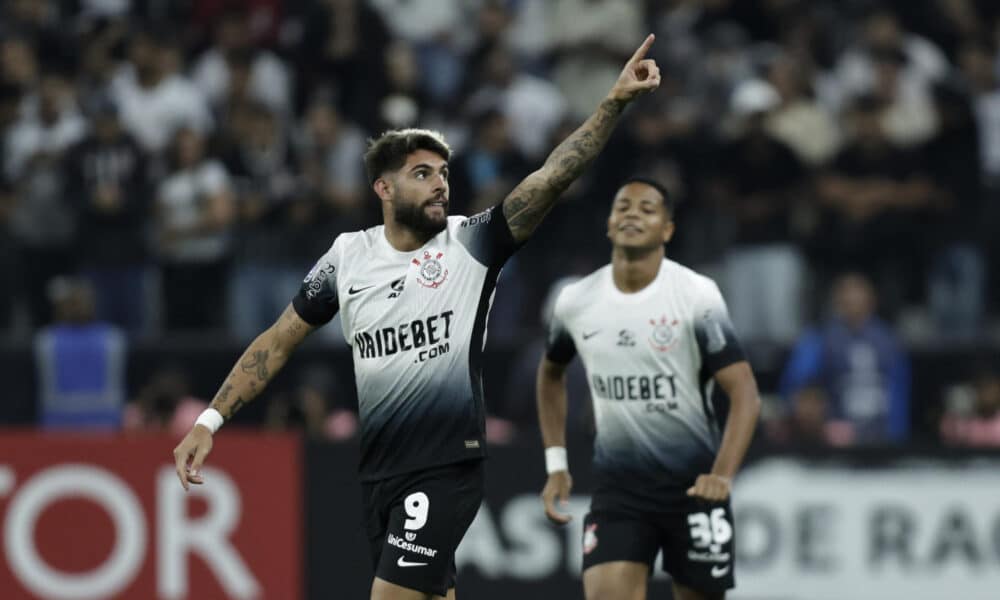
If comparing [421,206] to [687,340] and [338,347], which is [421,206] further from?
[338,347]

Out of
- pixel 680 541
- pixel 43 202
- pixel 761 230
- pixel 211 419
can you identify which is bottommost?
pixel 680 541

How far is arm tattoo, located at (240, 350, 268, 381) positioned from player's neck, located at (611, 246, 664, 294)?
216 centimetres

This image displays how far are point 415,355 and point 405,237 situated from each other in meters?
0.55

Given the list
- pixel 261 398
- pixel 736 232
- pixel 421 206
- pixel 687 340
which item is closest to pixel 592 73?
pixel 736 232

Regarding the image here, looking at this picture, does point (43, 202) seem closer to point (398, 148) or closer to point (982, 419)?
point (982, 419)

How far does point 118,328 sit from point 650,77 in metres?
9.15

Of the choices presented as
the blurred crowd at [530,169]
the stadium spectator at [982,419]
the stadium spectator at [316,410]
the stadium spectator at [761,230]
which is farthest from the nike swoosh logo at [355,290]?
the stadium spectator at [761,230]

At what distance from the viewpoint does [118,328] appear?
16.5 meters

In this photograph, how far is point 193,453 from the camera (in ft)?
28.4

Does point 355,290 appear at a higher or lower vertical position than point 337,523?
higher

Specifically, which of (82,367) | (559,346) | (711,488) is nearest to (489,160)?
(82,367)

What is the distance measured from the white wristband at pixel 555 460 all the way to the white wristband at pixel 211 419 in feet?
7.31

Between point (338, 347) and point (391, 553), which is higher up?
point (338, 347)

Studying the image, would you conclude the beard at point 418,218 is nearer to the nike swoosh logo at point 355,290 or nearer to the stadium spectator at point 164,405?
the nike swoosh logo at point 355,290
